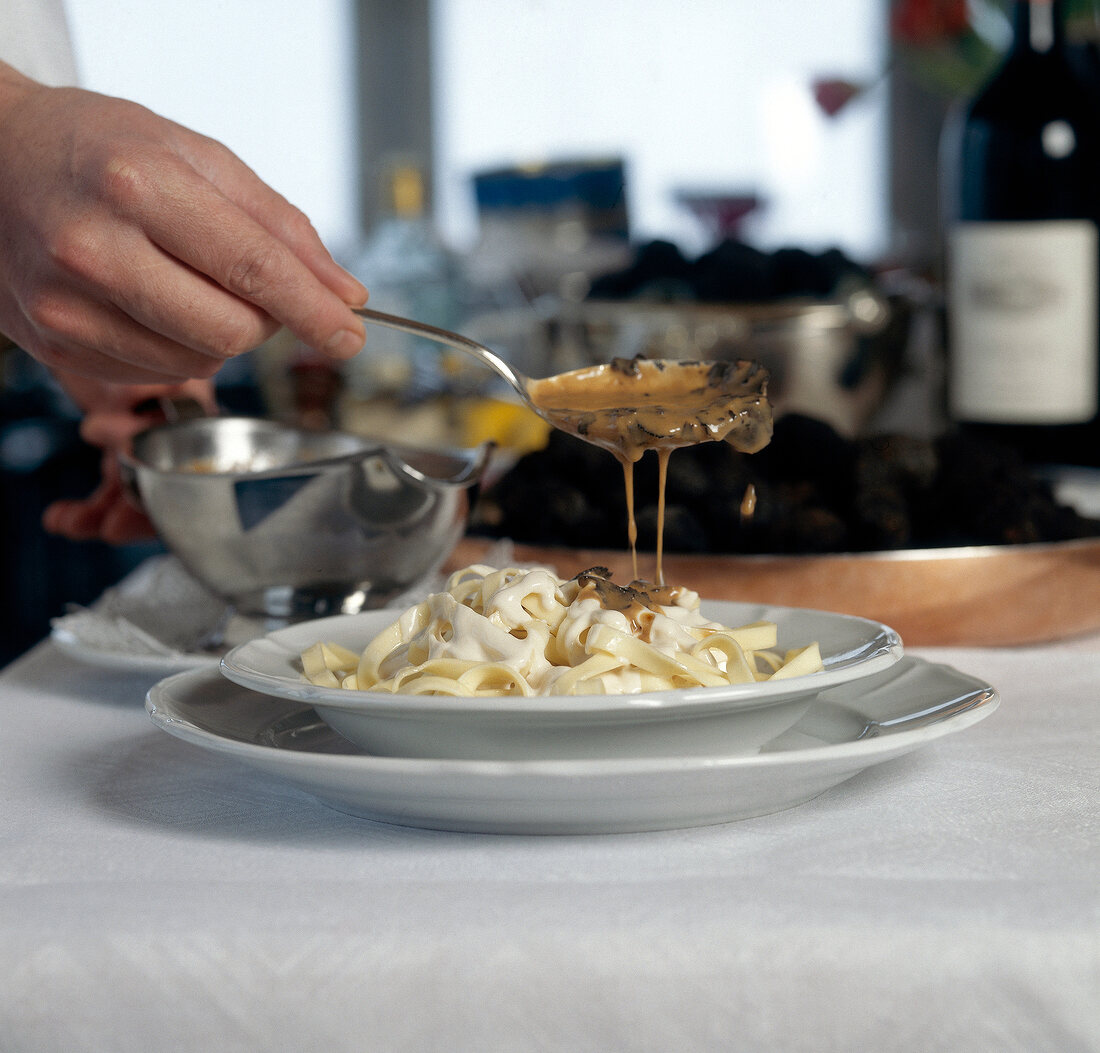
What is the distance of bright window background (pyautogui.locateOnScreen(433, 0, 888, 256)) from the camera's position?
161 inches

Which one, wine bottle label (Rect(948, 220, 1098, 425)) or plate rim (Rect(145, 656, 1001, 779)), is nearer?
plate rim (Rect(145, 656, 1001, 779))

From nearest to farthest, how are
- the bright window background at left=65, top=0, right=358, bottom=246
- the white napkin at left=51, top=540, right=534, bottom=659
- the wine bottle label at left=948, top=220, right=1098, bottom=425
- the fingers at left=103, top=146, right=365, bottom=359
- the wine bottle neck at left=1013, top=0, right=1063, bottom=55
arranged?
1. the fingers at left=103, top=146, right=365, bottom=359
2. the white napkin at left=51, top=540, right=534, bottom=659
3. the wine bottle label at left=948, top=220, right=1098, bottom=425
4. the wine bottle neck at left=1013, top=0, right=1063, bottom=55
5. the bright window background at left=65, top=0, right=358, bottom=246

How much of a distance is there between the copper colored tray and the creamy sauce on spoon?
0.44ft

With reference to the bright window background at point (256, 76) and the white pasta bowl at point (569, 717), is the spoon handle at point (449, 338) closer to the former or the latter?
the white pasta bowl at point (569, 717)

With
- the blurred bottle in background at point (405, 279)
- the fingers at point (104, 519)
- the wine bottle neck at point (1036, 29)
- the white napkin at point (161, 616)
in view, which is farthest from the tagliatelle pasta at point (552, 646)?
the blurred bottle in background at point (405, 279)

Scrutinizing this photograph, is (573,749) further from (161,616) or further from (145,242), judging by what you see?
(161,616)

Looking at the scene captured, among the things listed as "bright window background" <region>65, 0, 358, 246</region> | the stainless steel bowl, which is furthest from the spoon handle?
"bright window background" <region>65, 0, 358, 246</region>

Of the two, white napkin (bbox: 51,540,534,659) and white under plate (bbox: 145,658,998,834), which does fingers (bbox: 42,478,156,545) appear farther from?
white under plate (bbox: 145,658,998,834)

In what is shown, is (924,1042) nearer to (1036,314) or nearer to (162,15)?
(1036,314)

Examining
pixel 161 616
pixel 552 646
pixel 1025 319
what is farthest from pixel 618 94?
pixel 552 646

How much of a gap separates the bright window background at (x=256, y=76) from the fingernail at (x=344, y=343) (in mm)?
3241

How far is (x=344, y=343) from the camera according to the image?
0.77m

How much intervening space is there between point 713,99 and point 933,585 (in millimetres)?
3561

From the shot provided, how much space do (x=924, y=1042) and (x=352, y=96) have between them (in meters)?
4.24
